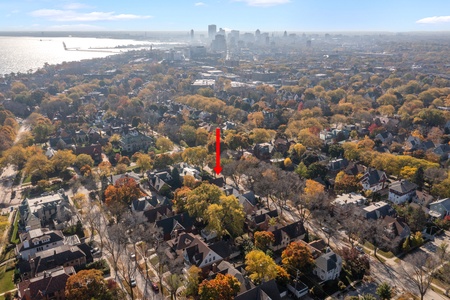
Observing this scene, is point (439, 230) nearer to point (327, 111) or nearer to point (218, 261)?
point (218, 261)

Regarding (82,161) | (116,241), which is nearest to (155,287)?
(116,241)

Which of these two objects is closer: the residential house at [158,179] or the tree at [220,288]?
the tree at [220,288]

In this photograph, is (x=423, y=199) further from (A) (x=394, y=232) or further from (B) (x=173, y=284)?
(B) (x=173, y=284)

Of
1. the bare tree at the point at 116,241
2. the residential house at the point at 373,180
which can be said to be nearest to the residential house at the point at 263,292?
the bare tree at the point at 116,241

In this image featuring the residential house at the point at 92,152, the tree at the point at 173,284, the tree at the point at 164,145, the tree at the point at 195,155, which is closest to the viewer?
the tree at the point at 173,284

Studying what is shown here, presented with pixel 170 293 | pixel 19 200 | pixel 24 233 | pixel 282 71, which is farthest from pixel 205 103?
pixel 282 71

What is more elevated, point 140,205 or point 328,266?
point 328,266

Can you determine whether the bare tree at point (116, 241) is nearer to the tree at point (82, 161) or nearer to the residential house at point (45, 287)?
the residential house at point (45, 287)
